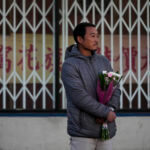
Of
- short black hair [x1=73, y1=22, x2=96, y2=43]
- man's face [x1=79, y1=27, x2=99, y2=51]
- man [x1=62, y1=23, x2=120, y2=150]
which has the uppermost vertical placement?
short black hair [x1=73, y1=22, x2=96, y2=43]

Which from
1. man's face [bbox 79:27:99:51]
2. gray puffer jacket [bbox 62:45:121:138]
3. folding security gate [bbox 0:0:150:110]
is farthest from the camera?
folding security gate [bbox 0:0:150:110]

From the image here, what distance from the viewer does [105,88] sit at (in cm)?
377

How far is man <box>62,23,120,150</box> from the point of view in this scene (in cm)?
372

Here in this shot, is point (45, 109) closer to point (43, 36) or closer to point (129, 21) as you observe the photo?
point (43, 36)

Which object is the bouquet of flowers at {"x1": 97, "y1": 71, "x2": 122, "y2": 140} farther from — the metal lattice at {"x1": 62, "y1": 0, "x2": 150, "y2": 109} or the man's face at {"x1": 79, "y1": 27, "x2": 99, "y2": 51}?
the metal lattice at {"x1": 62, "y1": 0, "x2": 150, "y2": 109}

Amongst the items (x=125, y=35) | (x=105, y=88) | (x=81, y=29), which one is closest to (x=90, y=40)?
(x=81, y=29)

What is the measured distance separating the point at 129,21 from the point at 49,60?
150cm

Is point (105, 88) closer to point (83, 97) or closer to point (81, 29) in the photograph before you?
point (83, 97)

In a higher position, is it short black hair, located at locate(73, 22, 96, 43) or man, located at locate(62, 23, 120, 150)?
short black hair, located at locate(73, 22, 96, 43)

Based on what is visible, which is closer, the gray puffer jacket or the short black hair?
the gray puffer jacket

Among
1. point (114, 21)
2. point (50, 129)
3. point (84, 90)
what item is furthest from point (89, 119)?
point (114, 21)

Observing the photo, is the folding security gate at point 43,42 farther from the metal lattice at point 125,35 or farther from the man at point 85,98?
the man at point 85,98

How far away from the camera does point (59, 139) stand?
23.0 feet

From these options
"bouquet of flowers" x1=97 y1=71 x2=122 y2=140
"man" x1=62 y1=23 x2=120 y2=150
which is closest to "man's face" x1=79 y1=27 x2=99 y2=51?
"man" x1=62 y1=23 x2=120 y2=150
